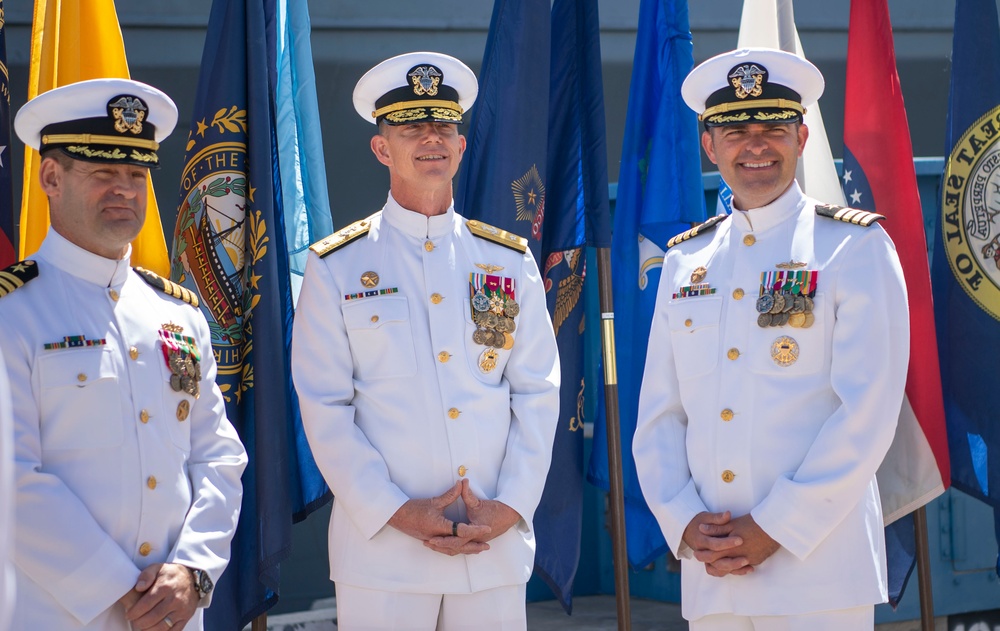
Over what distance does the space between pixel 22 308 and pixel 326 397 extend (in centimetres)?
74

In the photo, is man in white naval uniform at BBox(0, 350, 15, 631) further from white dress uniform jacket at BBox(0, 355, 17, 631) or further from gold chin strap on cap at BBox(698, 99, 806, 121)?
gold chin strap on cap at BBox(698, 99, 806, 121)

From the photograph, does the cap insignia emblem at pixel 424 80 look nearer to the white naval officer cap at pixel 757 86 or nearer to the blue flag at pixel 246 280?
the blue flag at pixel 246 280

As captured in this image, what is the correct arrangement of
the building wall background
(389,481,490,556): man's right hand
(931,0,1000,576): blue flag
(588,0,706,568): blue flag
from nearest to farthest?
(389,481,490,556): man's right hand < (931,0,1000,576): blue flag < (588,0,706,568): blue flag < the building wall background

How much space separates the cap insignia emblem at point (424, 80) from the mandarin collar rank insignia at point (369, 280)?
50 cm

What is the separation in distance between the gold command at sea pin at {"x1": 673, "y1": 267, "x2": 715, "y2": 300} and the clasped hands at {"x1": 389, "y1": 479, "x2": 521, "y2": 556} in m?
0.72


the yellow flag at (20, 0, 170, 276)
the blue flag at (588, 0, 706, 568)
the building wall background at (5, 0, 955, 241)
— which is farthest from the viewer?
the building wall background at (5, 0, 955, 241)

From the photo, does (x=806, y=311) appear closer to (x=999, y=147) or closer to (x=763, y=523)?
(x=763, y=523)

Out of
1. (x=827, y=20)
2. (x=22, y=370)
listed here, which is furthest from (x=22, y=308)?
(x=827, y=20)

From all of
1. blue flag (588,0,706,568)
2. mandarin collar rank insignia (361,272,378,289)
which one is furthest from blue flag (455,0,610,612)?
mandarin collar rank insignia (361,272,378,289)

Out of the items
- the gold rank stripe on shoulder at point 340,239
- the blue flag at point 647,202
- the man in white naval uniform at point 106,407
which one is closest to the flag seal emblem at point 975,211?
the blue flag at point 647,202

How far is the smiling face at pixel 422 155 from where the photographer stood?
3.14 meters

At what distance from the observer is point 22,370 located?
2.56 metres

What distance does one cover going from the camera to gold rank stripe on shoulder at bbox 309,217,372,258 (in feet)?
10.4

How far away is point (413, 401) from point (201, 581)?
680 mm
